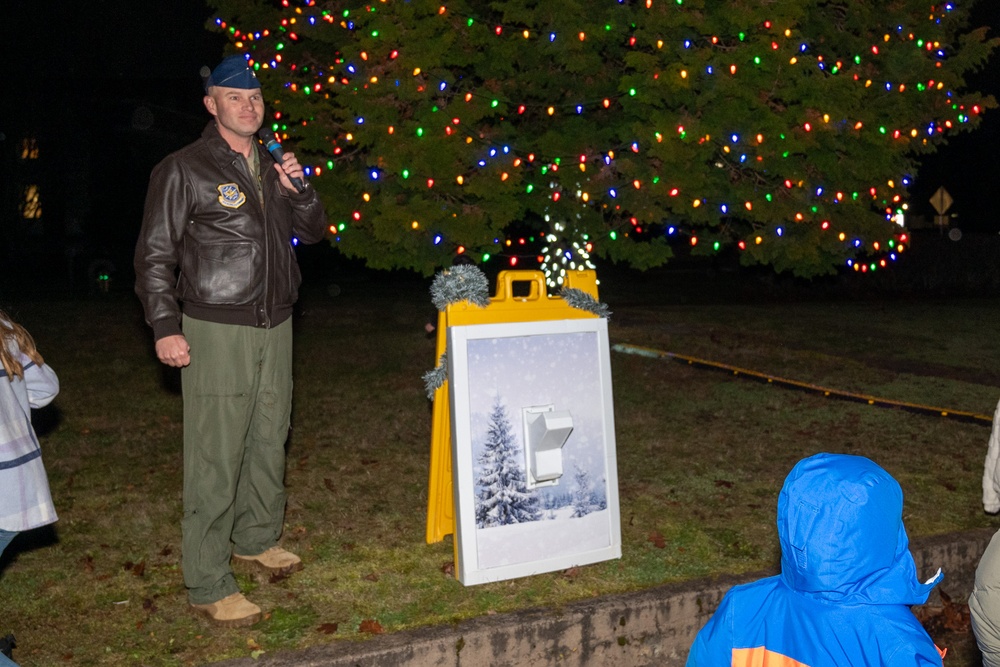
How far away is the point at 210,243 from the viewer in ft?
14.3

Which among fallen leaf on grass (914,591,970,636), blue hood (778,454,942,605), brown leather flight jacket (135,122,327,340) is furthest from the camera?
fallen leaf on grass (914,591,970,636)

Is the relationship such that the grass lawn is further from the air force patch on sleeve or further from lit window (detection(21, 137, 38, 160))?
lit window (detection(21, 137, 38, 160))

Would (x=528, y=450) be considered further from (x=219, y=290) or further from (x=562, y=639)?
(x=219, y=290)

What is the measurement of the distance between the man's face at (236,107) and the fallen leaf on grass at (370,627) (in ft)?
7.58

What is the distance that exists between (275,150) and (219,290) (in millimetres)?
697

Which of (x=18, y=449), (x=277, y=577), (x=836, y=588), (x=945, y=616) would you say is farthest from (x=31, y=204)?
(x=836, y=588)

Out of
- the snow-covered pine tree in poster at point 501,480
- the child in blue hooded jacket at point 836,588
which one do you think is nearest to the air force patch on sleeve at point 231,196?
the snow-covered pine tree in poster at point 501,480

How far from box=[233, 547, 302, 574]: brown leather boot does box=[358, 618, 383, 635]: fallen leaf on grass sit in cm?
79

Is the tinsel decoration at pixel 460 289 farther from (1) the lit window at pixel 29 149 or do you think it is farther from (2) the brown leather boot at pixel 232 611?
(1) the lit window at pixel 29 149

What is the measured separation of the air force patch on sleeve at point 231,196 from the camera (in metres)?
4.33

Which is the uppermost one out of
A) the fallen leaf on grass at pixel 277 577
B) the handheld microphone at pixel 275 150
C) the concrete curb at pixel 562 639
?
the handheld microphone at pixel 275 150

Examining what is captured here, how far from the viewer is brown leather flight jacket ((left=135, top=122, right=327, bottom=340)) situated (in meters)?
4.25

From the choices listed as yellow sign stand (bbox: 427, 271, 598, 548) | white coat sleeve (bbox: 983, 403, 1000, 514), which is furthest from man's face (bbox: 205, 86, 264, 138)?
white coat sleeve (bbox: 983, 403, 1000, 514)

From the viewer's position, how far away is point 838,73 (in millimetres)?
9031
